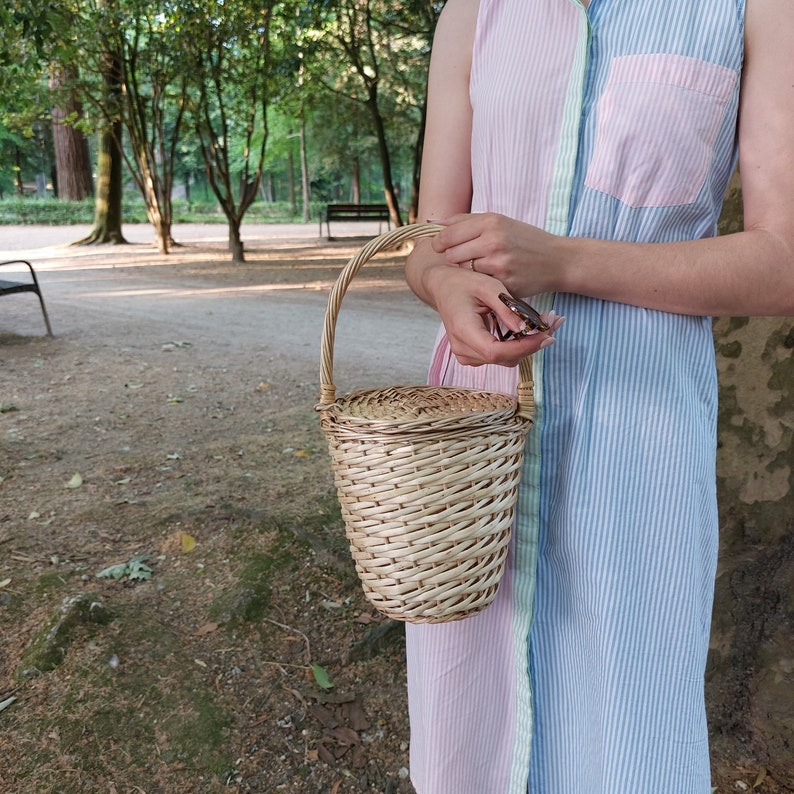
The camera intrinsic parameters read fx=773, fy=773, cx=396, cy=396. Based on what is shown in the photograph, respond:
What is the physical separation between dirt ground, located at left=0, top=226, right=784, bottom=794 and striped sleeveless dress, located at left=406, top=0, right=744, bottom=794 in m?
1.36

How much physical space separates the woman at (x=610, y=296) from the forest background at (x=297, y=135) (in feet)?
3.77

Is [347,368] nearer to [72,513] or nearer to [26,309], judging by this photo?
[72,513]

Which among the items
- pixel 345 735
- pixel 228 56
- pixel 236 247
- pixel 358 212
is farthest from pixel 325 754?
pixel 358 212

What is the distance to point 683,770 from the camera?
111 cm

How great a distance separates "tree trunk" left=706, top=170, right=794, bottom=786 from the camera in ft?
7.09

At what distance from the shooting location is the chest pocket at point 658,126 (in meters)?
1.00

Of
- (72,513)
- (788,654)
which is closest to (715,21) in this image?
(788,654)

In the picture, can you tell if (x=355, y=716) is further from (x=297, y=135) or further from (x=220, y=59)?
(x=297, y=135)

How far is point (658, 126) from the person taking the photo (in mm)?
1019

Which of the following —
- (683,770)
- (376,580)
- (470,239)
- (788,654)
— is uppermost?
(470,239)

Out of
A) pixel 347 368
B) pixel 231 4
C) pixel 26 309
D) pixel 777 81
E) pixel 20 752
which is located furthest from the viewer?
pixel 231 4

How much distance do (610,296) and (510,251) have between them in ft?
0.53

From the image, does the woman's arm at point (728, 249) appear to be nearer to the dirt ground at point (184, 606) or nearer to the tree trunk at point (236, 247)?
the dirt ground at point (184, 606)

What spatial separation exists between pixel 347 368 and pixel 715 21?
5.46m
